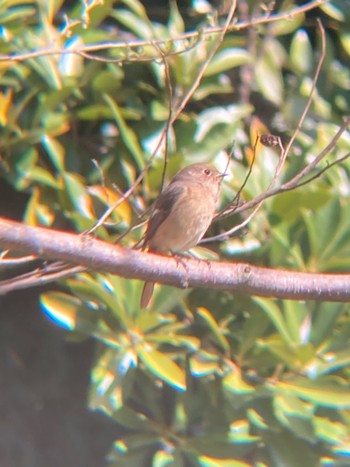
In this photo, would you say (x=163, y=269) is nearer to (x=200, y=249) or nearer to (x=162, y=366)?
(x=162, y=366)

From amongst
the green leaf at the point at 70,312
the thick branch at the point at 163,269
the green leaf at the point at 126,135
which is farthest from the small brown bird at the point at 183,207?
the thick branch at the point at 163,269

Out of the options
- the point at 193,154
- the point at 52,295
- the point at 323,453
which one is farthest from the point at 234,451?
the point at 193,154

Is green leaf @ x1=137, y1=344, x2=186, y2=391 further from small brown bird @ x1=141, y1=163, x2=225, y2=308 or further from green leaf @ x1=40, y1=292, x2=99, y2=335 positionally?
small brown bird @ x1=141, y1=163, x2=225, y2=308

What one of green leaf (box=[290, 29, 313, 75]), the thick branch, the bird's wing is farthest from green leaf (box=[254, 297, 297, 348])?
→ green leaf (box=[290, 29, 313, 75])

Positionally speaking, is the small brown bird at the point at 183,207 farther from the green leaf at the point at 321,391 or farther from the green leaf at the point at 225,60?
the green leaf at the point at 321,391

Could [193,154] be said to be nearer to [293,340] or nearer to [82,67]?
[82,67]

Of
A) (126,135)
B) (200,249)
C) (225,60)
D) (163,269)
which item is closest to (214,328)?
(200,249)

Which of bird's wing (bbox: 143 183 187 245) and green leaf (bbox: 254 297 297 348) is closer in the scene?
green leaf (bbox: 254 297 297 348)
